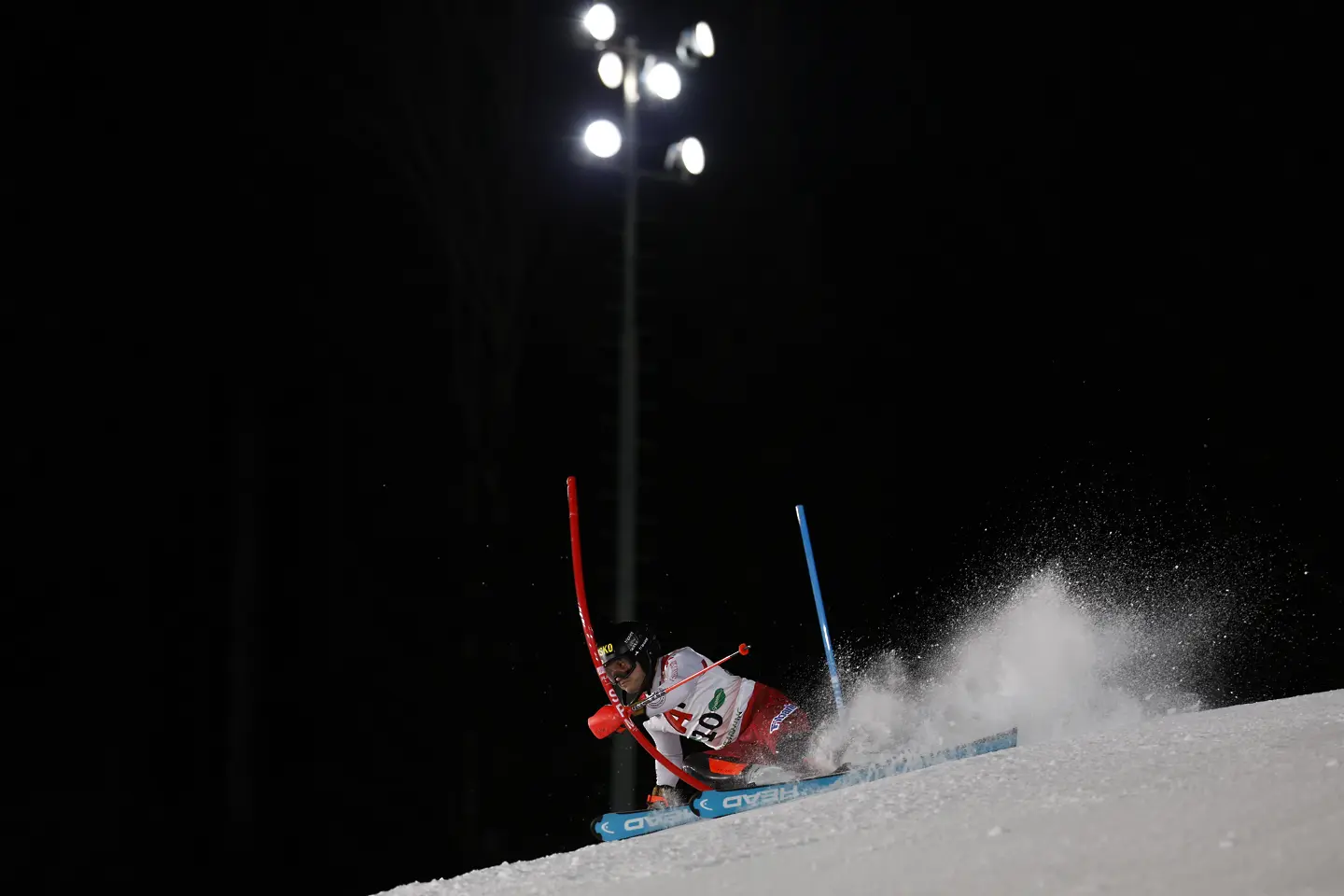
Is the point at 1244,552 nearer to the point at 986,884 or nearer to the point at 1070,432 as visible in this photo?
the point at 1070,432

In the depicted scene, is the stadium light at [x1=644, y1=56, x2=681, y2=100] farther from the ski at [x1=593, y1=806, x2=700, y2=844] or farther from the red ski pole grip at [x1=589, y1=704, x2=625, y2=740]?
the ski at [x1=593, y1=806, x2=700, y2=844]

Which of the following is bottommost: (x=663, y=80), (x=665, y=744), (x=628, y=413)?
(x=665, y=744)

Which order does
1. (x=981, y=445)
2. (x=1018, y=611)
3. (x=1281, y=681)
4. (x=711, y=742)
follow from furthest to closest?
(x=981, y=445) < (x=1281, y=681) < (x=1018, y=611) < (x=711, y=742)

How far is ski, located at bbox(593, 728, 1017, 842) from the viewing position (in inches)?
173

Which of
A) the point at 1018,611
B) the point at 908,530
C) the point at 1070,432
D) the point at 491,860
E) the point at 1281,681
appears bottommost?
the point at 491,860

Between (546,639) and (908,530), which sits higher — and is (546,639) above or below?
below

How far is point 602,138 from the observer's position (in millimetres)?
5477

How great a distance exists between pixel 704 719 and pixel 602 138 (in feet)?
9.18

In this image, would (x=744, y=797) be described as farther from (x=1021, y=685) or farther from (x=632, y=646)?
(x=1021, y=685)

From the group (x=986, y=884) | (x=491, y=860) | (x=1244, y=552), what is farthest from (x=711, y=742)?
(x=1244, y=552)

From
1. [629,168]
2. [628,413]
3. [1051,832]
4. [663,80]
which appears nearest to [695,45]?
[663,80]

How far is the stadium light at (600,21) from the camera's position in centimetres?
557

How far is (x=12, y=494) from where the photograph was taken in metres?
8.32

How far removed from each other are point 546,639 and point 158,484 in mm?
3504
